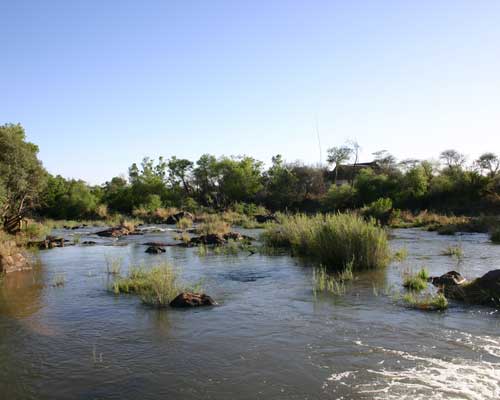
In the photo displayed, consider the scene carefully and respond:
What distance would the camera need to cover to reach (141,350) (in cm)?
738

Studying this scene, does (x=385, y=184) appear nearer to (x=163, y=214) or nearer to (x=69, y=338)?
(x=163, y=214)

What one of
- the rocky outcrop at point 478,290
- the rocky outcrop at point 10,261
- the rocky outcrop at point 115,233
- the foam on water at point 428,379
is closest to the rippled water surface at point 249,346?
the foam on water at point 428,379

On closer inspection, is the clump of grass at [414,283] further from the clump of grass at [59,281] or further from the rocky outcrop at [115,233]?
the rocky outcrop at [115,233]

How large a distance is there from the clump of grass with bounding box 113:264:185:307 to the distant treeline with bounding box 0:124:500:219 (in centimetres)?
1172

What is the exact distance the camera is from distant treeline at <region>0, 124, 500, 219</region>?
86.3 feet

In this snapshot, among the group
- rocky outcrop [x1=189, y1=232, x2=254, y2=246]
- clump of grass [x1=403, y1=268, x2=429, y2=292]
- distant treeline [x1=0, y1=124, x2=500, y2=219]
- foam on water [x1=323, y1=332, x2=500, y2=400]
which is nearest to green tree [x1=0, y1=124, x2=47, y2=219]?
distant treeline [x1=0, y1=124, x2=500, y2=219]

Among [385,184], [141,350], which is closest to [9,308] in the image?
[141,350]

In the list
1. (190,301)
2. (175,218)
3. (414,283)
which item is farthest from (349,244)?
(175,218)

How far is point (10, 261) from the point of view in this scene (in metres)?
16.0

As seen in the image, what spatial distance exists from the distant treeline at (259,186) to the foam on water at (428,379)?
19213 millimetres

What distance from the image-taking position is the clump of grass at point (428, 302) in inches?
368

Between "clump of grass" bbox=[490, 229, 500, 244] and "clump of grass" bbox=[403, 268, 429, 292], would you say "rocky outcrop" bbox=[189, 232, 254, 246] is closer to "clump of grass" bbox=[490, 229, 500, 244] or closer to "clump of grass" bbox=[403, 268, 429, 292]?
"clump of grass" bbox=[490, 229, 500, 244]

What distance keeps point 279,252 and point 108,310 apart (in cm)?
1106

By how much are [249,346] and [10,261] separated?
39.2ft
